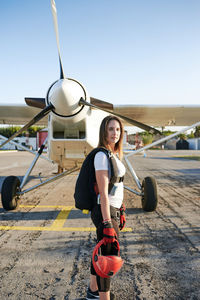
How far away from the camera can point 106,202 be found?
60.0 inches

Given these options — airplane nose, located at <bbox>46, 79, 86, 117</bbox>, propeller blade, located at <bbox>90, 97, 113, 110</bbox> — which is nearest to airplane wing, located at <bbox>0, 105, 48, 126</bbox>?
propeller blade, located at <bbox>90, 97, 113, 110</bbox>

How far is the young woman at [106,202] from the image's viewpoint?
1.51 m

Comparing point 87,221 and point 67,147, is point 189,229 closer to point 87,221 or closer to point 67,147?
point 87,221

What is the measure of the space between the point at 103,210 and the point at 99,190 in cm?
14

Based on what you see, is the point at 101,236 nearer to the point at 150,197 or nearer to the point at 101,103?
the point at 150,197

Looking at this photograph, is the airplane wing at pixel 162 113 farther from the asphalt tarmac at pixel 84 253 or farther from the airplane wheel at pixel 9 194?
the airplane wheel at pixel 9 194

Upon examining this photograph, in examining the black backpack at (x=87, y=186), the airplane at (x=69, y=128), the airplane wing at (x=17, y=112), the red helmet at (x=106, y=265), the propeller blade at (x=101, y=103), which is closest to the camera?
the red helmet at (x=106, y=265)

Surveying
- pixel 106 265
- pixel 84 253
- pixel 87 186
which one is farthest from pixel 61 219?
pixel 106 265

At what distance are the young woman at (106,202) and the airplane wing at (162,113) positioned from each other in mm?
3996

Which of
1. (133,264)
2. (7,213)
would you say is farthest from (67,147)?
(133,264)

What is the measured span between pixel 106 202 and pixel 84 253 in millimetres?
1300

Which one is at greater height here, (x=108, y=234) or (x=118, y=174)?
(x=118, y=174)

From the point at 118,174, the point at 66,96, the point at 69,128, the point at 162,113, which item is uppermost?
the point at 162,113

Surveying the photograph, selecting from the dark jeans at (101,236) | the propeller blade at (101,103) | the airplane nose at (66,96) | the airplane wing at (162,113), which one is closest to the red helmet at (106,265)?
the dark jeans at (101,236)
